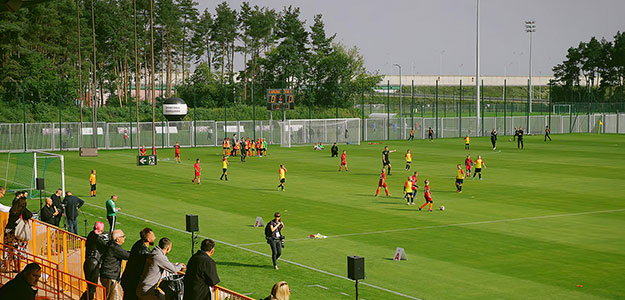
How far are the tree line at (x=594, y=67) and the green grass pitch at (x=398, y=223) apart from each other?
8493 cm

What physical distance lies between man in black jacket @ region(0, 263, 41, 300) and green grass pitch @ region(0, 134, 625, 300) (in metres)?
8.72

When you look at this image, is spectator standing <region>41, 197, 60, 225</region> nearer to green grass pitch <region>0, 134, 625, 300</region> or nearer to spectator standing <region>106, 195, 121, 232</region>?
green grass pitch <region>0, 134, 625, 300</region>

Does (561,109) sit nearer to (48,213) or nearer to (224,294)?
(48,213)

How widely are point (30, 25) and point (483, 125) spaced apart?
5587 cm

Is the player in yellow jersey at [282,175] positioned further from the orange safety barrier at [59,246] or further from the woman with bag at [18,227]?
the woman with bag at [18,227]

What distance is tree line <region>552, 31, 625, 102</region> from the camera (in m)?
132

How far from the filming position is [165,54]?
123 meters

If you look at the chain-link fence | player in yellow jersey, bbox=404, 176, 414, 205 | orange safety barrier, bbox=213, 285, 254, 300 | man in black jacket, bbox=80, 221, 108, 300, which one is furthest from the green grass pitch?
the chain-link fence

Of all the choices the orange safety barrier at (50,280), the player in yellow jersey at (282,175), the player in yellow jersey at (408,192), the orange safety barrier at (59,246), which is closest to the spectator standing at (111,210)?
the orange safety barrier at (59,246)

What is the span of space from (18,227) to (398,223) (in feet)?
50.0

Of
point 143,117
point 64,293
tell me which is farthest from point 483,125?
point 64,293

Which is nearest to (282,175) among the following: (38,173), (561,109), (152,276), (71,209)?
(38,173)

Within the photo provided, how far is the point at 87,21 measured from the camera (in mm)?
102438

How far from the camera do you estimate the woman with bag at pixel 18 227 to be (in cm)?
1605
